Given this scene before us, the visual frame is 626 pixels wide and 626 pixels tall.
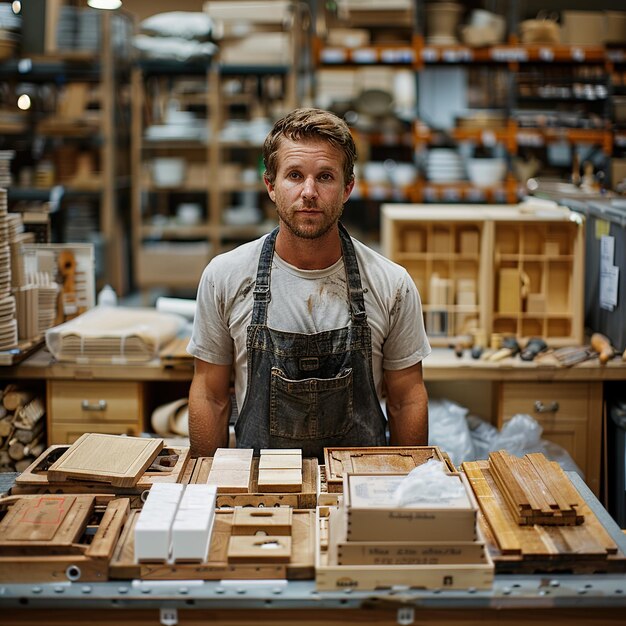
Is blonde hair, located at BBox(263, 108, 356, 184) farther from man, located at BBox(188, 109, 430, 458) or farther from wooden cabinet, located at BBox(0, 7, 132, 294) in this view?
wooden cabinet, located at BBox(0, 7, 132, 294)

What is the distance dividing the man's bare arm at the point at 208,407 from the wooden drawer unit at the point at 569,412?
1346 mm

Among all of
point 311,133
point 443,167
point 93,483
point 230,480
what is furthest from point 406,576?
point 443,167

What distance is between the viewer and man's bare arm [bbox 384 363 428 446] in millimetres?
2887

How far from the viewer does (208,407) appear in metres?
2.91

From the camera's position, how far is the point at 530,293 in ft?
13.3

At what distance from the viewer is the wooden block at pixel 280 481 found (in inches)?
88.4

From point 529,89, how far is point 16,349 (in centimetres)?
526

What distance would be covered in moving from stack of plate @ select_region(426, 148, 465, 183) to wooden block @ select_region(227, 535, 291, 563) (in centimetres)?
549

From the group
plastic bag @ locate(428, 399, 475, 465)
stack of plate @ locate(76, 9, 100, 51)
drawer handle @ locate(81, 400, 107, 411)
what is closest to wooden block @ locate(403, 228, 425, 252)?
plastic bag @ locate(428, 399, 475, 465)

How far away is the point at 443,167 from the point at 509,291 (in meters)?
3.26

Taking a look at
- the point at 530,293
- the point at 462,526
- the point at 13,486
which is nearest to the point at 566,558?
the point at 462,526

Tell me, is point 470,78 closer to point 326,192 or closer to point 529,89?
point 529,89

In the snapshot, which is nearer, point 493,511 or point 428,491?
point 428,491

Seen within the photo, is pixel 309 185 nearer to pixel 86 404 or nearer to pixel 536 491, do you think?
pixel 536 491
